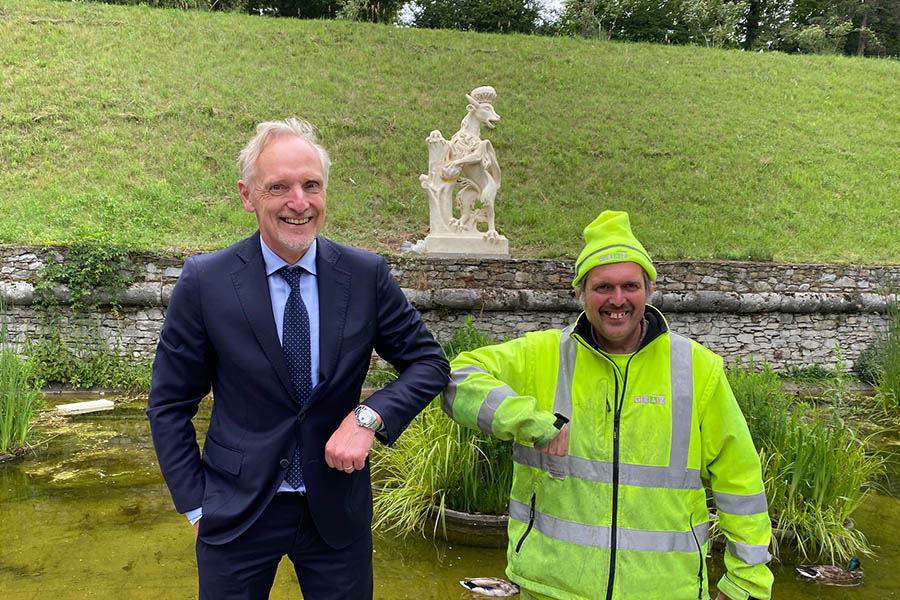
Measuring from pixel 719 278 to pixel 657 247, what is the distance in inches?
82.9

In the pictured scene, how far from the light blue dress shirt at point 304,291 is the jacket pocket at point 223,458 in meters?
0.14

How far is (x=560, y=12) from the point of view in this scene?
25.8 meters

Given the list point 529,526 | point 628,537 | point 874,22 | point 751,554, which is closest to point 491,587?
point 529,526

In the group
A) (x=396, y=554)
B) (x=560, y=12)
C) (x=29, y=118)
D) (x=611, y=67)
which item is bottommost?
(x=396, y=554)

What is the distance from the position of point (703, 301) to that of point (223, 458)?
819cm

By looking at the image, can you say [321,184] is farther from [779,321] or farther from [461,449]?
[779,321]

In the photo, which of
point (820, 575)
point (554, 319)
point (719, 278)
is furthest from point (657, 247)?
point (820, 575)

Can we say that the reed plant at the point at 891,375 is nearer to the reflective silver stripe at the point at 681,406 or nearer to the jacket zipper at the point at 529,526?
the reflective silver stripe at the point at 681,406

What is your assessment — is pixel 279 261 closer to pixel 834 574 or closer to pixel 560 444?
pixel 560 444

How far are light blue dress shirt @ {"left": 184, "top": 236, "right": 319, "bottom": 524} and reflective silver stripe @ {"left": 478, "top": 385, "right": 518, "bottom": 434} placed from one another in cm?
47

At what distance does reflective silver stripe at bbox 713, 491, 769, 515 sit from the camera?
1.67m

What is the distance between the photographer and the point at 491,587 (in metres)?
3.09

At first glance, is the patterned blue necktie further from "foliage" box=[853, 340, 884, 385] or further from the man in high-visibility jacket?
"foliage" box=[853, 340, 884, 385]

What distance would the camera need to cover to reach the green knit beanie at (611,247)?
5.74 feet
